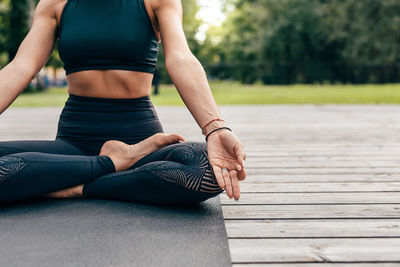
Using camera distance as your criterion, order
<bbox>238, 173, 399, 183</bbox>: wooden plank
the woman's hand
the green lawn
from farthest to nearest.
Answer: the green lawn < <bbox>238, 173, 399, 183</bbox>: wooden plank < the woman's hand

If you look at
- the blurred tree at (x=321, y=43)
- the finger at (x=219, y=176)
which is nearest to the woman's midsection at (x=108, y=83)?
the finger at (x=219, y=176)

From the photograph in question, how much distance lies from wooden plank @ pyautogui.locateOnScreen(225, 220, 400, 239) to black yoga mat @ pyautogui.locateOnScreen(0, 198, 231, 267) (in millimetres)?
83

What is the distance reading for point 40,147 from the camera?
2.26 m

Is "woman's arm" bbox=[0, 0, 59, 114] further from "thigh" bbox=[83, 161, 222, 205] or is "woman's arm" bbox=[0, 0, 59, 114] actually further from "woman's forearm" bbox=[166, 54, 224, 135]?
"woman's forearm" bbox=[166, 54, 224, 135]

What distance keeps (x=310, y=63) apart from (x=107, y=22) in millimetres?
27062

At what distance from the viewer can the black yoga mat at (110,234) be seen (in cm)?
142

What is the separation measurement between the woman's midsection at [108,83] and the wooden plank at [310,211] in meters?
0.77

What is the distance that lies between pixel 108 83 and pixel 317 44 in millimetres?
27799

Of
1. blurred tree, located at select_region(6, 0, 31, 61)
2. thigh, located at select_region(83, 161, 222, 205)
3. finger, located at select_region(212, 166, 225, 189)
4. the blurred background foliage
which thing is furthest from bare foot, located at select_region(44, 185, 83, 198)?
blurred tree, located at select_region(6, 0, 31, 61)

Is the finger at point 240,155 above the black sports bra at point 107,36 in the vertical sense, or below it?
below

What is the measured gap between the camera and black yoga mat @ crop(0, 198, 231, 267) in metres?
1.42

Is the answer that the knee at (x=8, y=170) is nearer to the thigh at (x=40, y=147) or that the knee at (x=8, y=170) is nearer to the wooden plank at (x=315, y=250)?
the thigh at (x=40, y=147)

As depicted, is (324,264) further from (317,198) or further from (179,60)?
(179,60)

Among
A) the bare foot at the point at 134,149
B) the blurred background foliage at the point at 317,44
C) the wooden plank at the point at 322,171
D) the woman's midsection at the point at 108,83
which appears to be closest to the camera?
the bare foot at the point at 134,149
